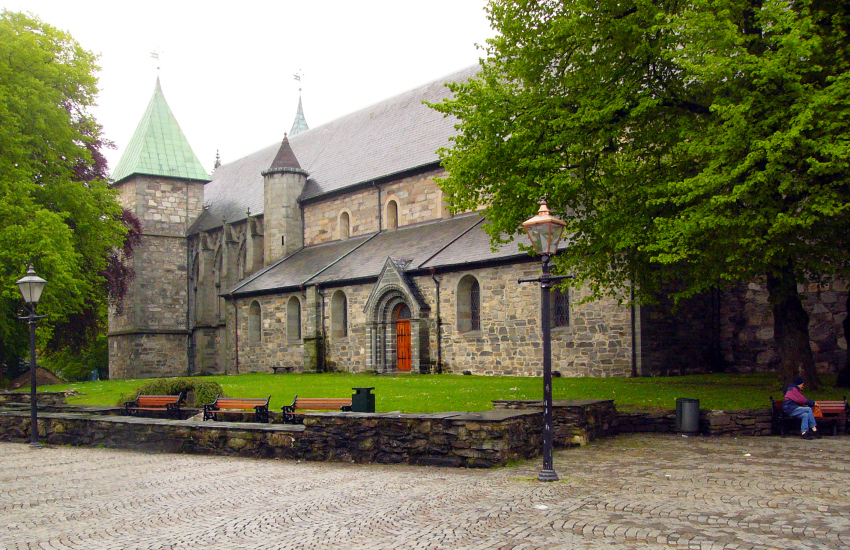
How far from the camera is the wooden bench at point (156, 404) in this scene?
1673cm

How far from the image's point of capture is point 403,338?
94.3 feet

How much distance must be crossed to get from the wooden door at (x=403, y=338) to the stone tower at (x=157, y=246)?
20373 millimetres

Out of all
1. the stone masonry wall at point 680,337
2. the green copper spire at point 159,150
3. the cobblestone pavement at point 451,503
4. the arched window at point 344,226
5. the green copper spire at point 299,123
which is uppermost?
the green copper spire at point 299,123

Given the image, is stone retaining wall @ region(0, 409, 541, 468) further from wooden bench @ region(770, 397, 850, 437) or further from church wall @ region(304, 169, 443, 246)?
church wall @ region(304, 169, 443, 246)

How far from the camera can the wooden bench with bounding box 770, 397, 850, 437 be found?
13344 millimetres

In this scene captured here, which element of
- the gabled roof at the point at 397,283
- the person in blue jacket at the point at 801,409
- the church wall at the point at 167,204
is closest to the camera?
the person in blue jacket at the point at 801,409

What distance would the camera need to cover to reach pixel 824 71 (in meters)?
14.4

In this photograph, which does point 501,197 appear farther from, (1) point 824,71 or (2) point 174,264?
(2) point 174,264

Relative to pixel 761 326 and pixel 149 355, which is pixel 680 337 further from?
pixel 149 355

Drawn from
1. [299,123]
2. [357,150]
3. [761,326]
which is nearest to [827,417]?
[761,326]

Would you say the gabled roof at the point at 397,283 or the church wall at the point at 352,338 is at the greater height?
the gabled roof at the point at 397,283

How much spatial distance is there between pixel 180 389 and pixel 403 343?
1150 centimetres

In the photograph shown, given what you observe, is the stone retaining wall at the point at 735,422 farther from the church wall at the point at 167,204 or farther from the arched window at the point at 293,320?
the church wall at the point at 167,204

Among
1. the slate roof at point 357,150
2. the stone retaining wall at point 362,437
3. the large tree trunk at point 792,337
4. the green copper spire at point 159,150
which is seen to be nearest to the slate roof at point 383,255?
the slate roof at point 357,150
